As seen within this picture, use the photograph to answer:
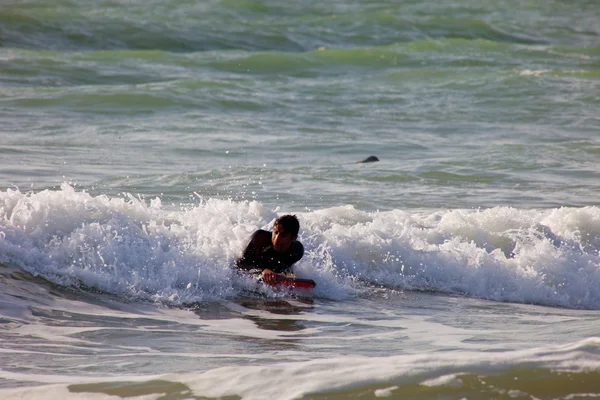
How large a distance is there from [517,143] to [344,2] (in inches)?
889

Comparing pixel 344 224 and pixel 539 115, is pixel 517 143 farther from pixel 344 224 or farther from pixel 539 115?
pixel 344 224

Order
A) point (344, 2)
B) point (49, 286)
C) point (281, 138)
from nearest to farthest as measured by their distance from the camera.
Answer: point (49, 286), point (281, 138), point (344, 2)

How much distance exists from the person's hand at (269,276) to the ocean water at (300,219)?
0.51 ft

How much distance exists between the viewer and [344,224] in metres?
10.0

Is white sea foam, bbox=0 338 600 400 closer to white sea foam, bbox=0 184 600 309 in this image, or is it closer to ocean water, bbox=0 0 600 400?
ocean water, bbox=0 0 600 400

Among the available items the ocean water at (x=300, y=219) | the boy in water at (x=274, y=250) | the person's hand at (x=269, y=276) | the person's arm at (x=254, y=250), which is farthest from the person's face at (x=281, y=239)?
the ocean water at (x=300, y=219)

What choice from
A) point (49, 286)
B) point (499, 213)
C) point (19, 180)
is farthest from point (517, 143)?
point (49, 286)

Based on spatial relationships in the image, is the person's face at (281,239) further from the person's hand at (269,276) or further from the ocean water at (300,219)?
the ocean water at (300,219)

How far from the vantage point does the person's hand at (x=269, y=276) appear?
316 inches

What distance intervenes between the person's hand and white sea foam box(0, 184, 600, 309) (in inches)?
7.5

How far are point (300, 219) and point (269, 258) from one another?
5.68 feet

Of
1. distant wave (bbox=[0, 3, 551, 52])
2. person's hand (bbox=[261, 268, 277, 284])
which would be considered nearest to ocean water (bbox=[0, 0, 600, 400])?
person's hand (bbox=[261, 268, 277, 284])

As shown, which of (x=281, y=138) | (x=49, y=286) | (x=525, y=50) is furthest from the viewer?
(x=525, y=50)

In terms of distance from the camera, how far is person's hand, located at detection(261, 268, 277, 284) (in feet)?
26.3
